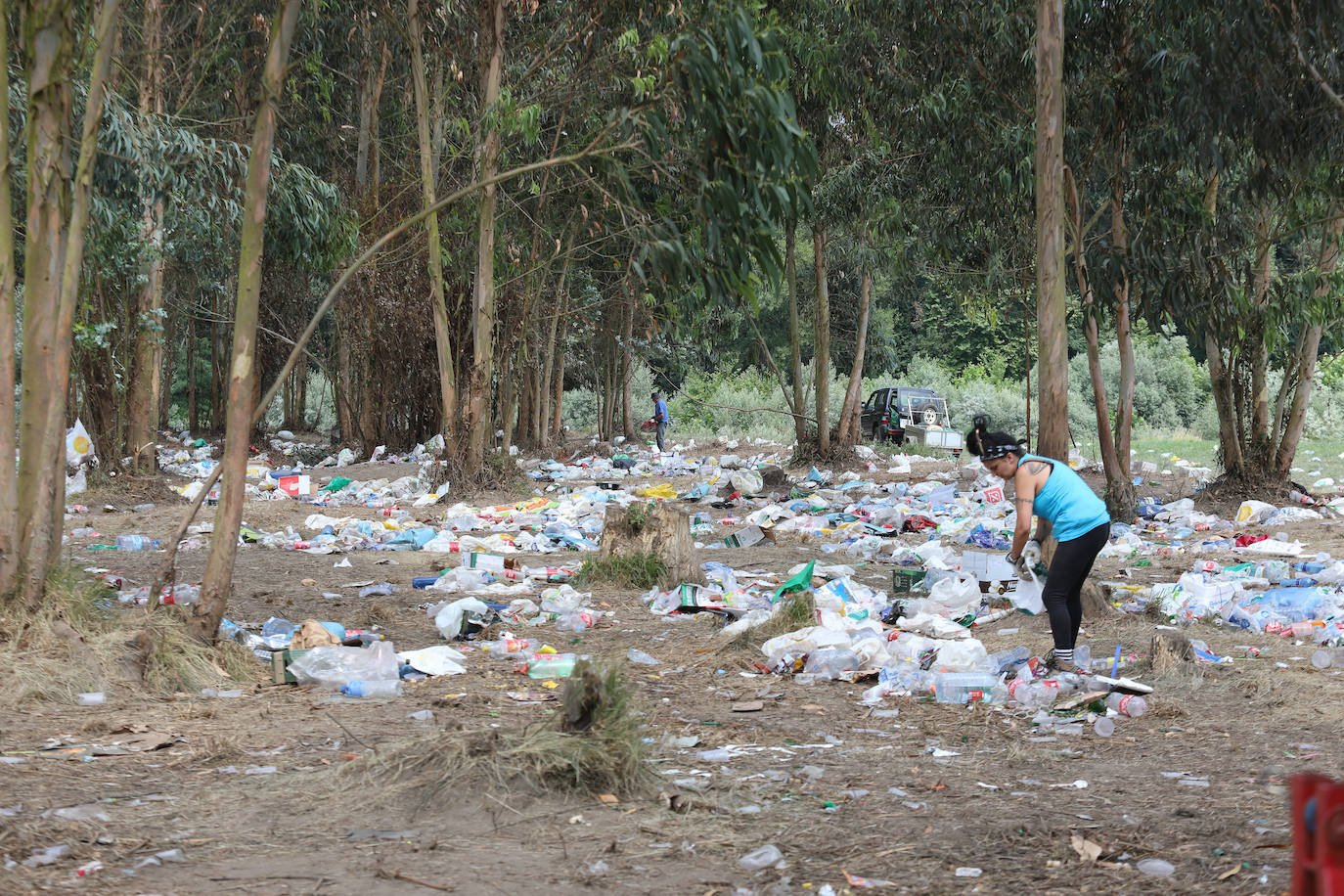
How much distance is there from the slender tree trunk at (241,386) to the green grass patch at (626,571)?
3238mm

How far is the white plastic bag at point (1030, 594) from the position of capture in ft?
21.4

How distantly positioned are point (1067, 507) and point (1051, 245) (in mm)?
3483

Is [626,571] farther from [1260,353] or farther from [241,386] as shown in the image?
[1260,353]

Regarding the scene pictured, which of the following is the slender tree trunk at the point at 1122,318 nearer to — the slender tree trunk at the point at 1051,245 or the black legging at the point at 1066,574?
the slender tree trunk at the point at 1051,245

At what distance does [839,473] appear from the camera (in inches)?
712

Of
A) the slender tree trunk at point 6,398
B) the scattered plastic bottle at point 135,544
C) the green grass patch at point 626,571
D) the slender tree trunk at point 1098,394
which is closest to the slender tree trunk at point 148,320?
the scattered plastic bottle at point 135,544

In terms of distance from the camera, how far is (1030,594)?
670 cm

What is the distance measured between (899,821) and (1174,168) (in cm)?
1106

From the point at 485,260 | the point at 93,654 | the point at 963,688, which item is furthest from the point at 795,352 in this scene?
the point at 93,654

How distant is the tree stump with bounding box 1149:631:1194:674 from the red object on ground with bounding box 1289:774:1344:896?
4.55 metres

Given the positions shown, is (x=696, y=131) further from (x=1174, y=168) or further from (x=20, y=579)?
(x=1174, y=168)

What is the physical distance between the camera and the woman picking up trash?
574 cm

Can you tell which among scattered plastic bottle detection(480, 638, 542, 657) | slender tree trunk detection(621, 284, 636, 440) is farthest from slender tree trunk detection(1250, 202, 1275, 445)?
slender tree trunk detection(621, 284, 636, 440)

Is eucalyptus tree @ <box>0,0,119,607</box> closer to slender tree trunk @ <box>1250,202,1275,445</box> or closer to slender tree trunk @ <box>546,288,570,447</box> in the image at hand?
slender tree trunk @ <box>1250,202,1275,445</box>
